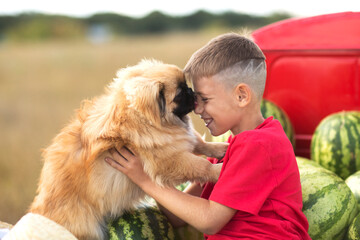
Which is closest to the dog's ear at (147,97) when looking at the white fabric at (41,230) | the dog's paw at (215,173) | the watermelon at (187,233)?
Answer: the dog's paw at (215,173)

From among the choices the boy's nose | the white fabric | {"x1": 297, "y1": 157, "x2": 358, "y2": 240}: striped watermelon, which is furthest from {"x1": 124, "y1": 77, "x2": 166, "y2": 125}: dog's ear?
{"x1": 297, "y1": 157, "x2": 358, "y2": 240}: striped watermelon

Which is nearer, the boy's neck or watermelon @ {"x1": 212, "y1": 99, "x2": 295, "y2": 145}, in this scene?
the boy's neck

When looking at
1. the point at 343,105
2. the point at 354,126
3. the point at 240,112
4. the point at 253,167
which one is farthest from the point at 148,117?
the point at 343,105

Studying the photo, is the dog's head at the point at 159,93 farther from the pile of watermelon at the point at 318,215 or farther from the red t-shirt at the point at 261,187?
the pile of watermelon at the point at 318,215

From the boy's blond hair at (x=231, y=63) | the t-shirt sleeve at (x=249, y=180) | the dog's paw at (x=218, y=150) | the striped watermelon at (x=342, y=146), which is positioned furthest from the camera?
the striped watermelon at (x=342, y=146)

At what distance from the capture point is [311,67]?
3.14 meters

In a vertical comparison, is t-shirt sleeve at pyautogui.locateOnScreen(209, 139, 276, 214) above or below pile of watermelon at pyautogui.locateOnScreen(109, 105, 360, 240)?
above

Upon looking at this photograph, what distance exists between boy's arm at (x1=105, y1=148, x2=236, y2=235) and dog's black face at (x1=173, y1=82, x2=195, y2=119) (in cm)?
31

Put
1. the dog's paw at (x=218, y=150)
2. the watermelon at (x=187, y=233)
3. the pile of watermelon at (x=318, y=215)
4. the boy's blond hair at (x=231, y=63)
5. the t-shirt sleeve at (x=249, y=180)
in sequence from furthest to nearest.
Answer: the watermelon at (x=187, y=233)
the dog's paw at (x=218, y=150)
the pile of watermelon at (x=318, y=215)
the boy's blond hair at (x=231, y=63)
the t-shirt sleeve at (x=249, y=180)

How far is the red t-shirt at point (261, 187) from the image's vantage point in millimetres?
1581

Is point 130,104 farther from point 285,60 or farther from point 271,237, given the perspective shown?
point 285,60

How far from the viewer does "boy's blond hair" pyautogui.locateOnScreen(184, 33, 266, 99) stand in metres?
1.75

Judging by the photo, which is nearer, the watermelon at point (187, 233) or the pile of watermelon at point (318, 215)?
the pile of watermelon at point (318, 215)

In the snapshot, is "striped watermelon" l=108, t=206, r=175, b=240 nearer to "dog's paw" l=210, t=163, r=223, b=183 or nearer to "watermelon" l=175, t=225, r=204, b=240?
"watermelon" l=175, t=225, r=204, b=240
